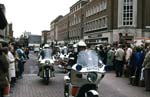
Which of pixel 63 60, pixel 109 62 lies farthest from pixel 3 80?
pixel 109 62

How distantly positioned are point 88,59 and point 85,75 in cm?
74

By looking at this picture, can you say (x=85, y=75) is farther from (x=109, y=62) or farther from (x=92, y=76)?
(x=109, y=62)

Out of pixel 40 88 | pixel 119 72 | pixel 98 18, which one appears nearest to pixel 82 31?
pixel 98 18

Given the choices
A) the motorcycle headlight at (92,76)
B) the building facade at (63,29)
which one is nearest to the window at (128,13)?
the motorcycle headlight at (92,76)

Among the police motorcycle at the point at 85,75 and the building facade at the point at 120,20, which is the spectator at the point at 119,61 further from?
the building facade at the point at 120,20

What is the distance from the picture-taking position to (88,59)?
9.77 m

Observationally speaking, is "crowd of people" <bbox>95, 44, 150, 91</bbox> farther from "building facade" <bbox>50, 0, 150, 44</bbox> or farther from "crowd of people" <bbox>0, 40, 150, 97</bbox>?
"building facade" <bbox>50, 0, 150, 44</bbox>

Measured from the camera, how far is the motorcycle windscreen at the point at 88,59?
954 centimetres

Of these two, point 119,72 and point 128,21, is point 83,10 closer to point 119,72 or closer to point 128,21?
point 128,21

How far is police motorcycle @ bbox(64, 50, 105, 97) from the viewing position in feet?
29.7

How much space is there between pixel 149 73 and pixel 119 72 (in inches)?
266

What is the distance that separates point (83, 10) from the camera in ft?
296

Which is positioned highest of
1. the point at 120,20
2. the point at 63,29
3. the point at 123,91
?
the point at 63,29

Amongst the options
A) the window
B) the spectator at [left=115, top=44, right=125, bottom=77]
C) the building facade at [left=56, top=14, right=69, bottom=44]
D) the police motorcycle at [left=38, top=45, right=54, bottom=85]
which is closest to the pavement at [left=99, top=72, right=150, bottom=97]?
the police motorcycle at [left=38, top=45, right=54, bottom=85]
